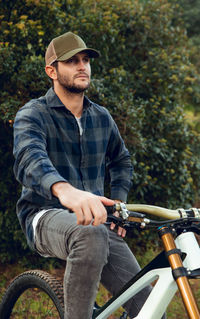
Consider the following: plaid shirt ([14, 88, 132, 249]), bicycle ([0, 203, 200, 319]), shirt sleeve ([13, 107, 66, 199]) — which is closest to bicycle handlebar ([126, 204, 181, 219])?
bicycle ([0, 203, 200, 319])

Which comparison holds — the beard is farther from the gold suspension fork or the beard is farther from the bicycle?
the gold suspension fork

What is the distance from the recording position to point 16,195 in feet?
16.3

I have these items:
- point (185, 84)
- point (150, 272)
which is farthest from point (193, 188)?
point (150, 272)

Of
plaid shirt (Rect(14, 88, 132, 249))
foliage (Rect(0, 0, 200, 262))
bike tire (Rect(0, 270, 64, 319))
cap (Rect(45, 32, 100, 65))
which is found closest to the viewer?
plaid shirt (Rect(14, 88, 132, 249))

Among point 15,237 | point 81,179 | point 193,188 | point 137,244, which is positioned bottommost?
point 137,244

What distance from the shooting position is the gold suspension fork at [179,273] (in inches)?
64.9

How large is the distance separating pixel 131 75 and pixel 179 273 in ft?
14.0

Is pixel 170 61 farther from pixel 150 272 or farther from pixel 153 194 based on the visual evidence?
pixel 150 272

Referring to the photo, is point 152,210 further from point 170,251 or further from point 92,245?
point 92,245

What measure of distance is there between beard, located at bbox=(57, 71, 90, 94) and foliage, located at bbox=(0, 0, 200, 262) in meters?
1.90

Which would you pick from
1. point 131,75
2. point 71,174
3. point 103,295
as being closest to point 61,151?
point 71,174

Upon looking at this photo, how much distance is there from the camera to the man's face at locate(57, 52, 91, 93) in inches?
103

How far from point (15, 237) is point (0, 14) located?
8.49 ft

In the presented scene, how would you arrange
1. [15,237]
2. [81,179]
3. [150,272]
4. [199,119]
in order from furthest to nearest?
[199,119] → [15,237] → [81,179] → [150,272]
